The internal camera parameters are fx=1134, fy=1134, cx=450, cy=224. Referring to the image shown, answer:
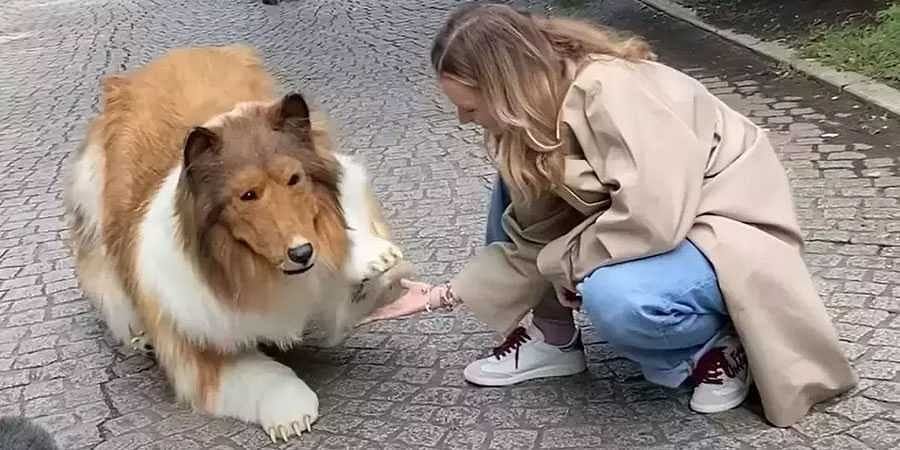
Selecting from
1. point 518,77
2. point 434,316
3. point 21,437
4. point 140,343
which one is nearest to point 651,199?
point 518,77

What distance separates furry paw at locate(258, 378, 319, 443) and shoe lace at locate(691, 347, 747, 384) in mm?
1362

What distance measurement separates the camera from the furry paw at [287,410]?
13.1 ft

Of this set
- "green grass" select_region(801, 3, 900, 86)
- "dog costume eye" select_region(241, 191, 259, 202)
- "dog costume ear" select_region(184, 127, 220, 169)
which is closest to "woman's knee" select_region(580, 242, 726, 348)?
"dog costume eye" select_region(241, 191, 259, 202)

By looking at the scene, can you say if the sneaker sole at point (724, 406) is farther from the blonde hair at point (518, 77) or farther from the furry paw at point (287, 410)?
the furry paw at point (287, 410)

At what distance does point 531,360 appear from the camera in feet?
13.6

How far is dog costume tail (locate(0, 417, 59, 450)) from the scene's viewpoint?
2830 mm

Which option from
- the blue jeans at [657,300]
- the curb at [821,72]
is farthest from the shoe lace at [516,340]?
the curb at [821,72]

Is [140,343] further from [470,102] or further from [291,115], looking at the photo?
[470,102]

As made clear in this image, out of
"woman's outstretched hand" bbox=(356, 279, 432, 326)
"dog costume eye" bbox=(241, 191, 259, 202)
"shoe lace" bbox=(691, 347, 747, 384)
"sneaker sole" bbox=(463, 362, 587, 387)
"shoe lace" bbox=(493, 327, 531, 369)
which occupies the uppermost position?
"dog costume eye" bbox=(241, 191, 259, 202)

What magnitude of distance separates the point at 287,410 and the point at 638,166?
5.12ft

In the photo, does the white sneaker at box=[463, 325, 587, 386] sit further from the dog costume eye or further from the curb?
the curb

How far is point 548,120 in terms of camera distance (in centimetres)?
351

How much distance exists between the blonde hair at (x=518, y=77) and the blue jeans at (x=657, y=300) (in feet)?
1.18

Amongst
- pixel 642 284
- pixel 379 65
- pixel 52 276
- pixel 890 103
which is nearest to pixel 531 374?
pixel 642 284
